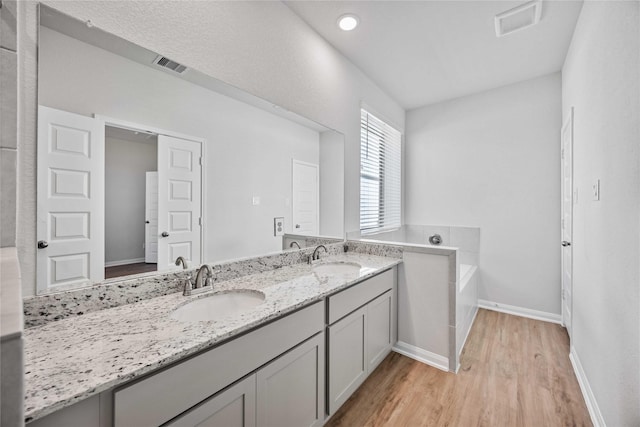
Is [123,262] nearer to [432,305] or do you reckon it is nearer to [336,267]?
[336,267]

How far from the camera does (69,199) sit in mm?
1019

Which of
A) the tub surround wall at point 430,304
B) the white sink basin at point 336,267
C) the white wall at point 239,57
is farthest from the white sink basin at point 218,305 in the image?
the tub surround wall at point 430,304

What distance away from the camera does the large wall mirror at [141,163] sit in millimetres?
993

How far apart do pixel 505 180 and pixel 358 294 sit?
8.10 feet

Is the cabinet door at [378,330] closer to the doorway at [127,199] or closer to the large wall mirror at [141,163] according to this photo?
the large wall mirror at [141,163]

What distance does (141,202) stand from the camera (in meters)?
1.22

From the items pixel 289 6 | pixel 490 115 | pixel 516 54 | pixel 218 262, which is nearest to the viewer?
pixel 218 262

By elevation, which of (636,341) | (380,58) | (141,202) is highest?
(380,58)

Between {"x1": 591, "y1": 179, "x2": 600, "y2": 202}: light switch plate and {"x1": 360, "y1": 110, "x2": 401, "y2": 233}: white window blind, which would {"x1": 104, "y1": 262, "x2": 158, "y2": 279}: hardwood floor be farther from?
{"x1": 591, "y1": 179, "x2": 600, "y2": 202}: light switch plate

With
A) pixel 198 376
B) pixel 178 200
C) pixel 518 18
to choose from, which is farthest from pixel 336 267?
pixel 518 18

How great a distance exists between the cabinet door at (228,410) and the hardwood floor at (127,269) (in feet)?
2.11

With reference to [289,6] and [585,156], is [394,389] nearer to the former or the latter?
[585,156]

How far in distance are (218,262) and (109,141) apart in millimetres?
757

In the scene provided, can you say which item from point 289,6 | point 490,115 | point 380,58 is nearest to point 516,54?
point 490,115
